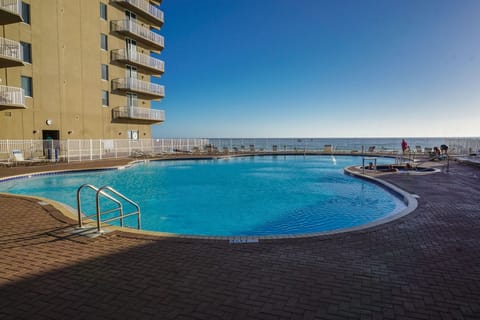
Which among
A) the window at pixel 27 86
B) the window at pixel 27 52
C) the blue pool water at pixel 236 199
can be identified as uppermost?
the window at pixel 27 52

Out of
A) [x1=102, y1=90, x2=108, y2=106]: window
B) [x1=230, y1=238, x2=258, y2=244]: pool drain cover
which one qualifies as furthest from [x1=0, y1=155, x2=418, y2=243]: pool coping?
[x1=102, y1=90, x2=108, y2=106]: window

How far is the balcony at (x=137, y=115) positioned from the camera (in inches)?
1017

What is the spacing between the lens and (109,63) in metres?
25.0

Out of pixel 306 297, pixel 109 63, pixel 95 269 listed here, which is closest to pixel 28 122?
pixel 109 63

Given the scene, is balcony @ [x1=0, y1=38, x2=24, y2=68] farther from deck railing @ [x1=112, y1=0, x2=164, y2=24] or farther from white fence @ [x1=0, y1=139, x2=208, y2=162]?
deck railing @ [x1=112, y1=0, x2=164, y2=24]

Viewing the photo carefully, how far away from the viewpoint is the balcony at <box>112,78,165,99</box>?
25609 millimetres

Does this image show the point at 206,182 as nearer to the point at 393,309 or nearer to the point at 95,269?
the point at 95,269

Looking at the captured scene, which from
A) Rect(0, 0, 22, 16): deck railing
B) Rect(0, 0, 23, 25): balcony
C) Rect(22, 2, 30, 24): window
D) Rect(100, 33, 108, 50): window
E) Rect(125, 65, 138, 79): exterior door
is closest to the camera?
Rect(0, 0, 23, 25): balcony

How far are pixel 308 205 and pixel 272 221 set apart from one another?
2.02m

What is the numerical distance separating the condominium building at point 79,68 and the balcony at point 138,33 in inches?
3.4

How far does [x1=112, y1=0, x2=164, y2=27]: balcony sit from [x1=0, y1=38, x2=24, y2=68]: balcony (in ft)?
35.1

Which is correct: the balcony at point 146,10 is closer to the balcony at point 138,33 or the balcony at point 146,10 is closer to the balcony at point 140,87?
the balcony at point 138,33

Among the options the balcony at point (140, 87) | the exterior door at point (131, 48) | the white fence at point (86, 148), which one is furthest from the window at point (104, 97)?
the exterior door at point (131, 48)

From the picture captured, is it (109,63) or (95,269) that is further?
(109,63)
